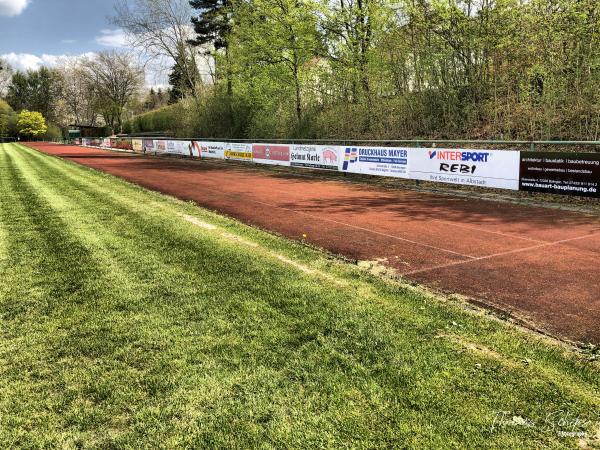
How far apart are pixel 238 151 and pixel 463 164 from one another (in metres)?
16.1

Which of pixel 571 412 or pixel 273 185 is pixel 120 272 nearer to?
pixel 571 412

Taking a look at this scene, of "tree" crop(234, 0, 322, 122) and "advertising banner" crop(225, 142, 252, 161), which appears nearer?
"tree" crop(234, 0, 322, 122)

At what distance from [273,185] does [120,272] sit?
1094 centimetres

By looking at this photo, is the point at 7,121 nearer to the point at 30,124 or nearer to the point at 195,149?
the point at 30,124

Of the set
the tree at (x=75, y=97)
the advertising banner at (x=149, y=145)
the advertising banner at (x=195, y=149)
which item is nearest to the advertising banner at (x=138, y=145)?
the advertising banner at (x=149, y=145)

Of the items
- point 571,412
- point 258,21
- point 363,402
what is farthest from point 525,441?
point 258,21

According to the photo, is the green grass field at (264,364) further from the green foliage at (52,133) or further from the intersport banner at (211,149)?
the green foliage at (52,133)

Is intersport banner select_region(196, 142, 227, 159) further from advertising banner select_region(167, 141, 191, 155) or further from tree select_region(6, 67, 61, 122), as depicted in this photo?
tree select_region(6, 67, 61, 122)

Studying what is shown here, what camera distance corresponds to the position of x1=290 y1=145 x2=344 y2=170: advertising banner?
19250mm

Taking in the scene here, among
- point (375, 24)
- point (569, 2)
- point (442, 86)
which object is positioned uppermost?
point (375, 24)

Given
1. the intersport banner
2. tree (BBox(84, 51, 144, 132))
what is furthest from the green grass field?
tree (BBox(84, 51, 144, 132))

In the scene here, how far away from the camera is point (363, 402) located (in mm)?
3205

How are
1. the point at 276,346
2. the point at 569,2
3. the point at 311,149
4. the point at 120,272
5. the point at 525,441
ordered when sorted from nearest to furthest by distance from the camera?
the point at 525,441, the point at 276,346, the point at 120,272, the point at 569,2, the point at 311,149

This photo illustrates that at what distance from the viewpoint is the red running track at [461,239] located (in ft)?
17.1
